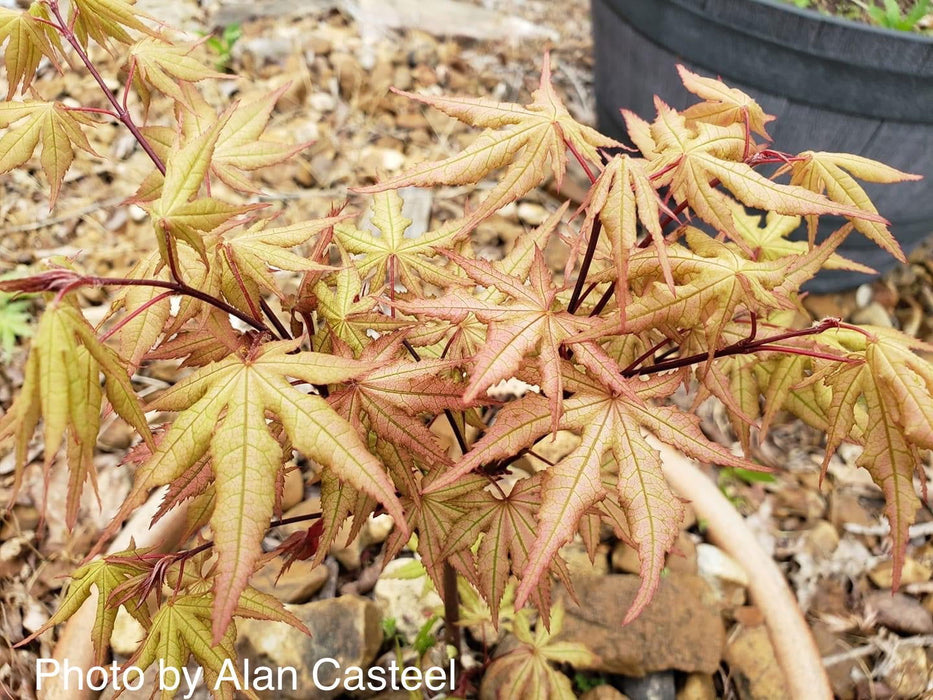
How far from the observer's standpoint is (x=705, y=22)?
1884 millimetres

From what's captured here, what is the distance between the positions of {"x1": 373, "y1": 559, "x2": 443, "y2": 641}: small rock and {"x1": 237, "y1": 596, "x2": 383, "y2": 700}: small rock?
0.13m

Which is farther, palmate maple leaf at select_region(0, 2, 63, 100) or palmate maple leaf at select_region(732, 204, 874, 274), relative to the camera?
palmate maple leaf at select_region(732, 204, 874, 274)

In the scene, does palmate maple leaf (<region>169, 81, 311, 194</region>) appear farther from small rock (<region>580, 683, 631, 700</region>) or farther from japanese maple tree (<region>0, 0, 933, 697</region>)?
small rock (<region>580, 683, 631, 700</region>)

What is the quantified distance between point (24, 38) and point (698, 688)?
1.64 meters

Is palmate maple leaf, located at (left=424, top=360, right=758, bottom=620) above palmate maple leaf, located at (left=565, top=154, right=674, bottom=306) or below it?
below

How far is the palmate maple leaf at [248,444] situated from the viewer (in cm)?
63

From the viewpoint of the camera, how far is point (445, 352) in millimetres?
962

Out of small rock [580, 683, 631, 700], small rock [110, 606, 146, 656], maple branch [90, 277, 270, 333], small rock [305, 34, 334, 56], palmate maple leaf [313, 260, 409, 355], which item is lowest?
small rock [580, 683, 631, 700]

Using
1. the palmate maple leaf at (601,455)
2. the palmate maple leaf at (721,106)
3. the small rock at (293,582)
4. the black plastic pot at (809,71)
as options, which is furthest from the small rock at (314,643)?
the black plastic pot at (809,71)

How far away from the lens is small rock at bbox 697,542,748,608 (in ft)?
5.14

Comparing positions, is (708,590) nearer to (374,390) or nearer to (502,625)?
(502,625)

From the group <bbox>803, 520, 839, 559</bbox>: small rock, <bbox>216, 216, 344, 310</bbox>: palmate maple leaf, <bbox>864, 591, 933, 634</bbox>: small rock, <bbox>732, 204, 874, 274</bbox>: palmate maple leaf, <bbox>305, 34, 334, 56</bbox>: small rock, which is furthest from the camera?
<bbox>305, 34, 334, 56</bbox>: small rock

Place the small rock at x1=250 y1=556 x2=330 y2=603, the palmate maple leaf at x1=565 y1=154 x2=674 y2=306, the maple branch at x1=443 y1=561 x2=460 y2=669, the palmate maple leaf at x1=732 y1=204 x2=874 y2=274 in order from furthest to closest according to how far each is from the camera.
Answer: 1. the small rock at x1=250 y1=556 x2=330 y2=603
2. the maple branch at x1=443 y1=561 x2=460 y2=669
3. the palmate maple leaf at x1=732 y1=204 x2=874 y2=274
4. the palmate maple leaf at x1=565 y1=154 x2=674 y2=306

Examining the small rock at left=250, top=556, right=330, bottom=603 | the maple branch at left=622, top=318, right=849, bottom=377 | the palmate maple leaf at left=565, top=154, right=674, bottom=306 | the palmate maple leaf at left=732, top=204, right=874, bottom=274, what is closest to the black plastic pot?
the palmate maple leaf at left=732, top=204, right=874, bottom=274
